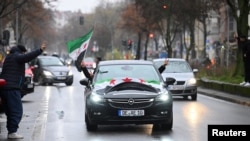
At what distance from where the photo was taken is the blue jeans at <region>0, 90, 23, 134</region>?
516 inches

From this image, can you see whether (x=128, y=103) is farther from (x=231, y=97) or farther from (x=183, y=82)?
(x=231, y=97)

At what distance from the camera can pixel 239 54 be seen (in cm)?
3139

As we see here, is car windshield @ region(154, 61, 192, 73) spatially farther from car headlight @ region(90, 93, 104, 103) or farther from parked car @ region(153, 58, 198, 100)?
car headlight @ region(90, 93, 104, 103)

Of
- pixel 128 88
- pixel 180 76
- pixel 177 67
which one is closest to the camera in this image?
pixel 128 88

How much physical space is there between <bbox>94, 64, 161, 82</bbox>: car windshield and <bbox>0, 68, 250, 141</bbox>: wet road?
1.11 meters

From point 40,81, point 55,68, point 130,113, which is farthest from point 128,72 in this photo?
point 40,81

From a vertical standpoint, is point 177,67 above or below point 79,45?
below

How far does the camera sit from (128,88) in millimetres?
14242

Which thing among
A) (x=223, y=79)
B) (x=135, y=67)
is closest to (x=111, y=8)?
(x=223, y=79)

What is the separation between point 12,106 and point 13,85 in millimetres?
417

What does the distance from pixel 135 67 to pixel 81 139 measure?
308cm

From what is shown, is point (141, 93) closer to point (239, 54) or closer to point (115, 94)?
point (115, 94)

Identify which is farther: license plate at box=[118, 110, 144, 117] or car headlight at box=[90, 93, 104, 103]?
car headlight at box=[90, 93, 104, 103]

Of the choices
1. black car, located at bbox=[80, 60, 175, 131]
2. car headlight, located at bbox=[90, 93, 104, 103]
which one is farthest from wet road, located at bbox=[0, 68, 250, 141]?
car headlight, located at bbox=[90, 93, 104, 103]
